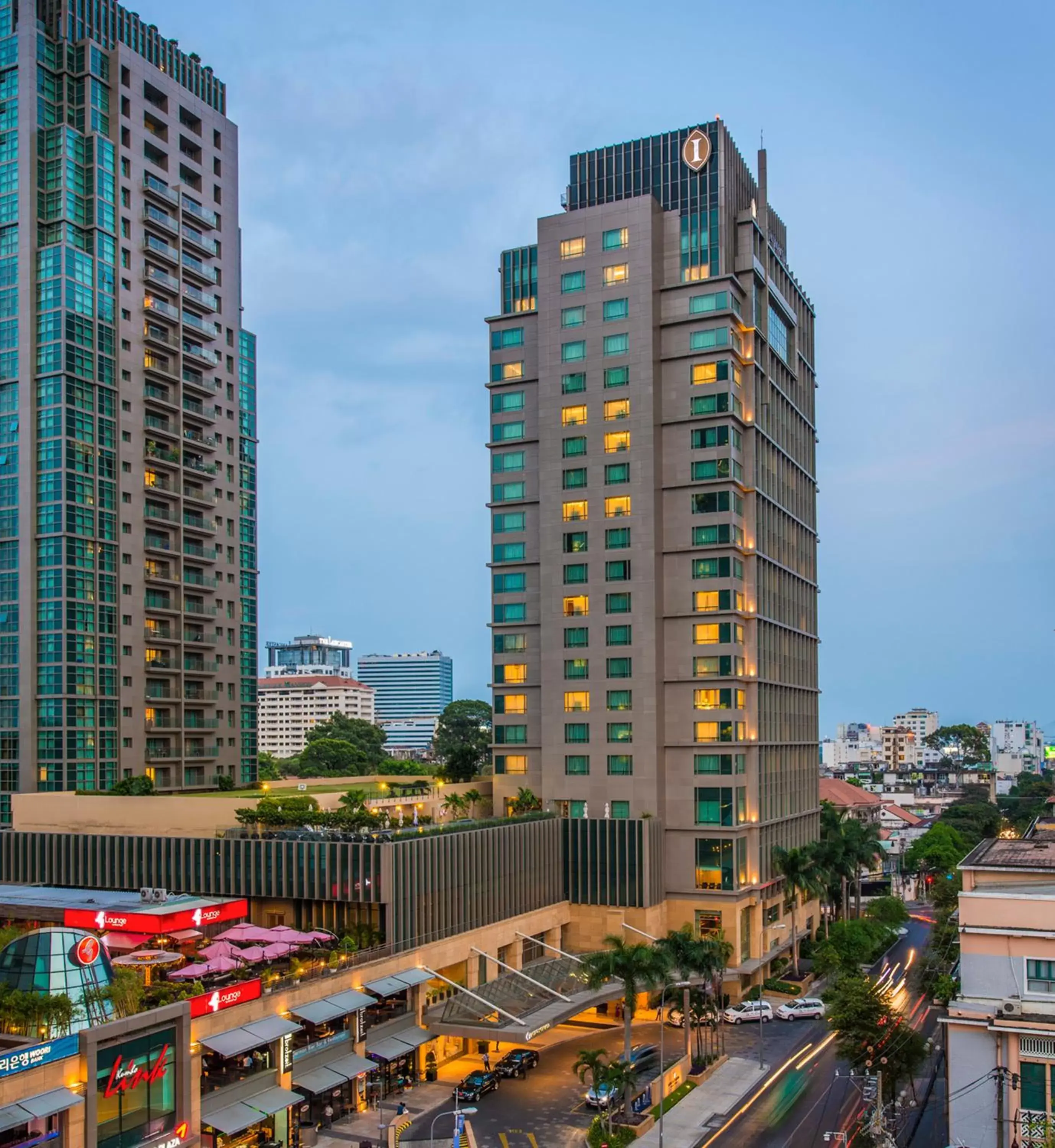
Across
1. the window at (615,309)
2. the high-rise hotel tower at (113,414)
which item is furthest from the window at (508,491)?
the high-rise hotel tower at (113,414)

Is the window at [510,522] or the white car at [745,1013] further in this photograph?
the window at [510,522]

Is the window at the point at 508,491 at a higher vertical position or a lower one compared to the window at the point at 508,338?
lower

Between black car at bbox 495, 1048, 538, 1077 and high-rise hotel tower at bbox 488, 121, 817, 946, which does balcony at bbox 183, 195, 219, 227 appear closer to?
high-rise hotel tower at bbox 488, 121, 817, 946

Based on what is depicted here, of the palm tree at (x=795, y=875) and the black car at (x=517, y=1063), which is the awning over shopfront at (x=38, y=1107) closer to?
the black car at (x=517, y=1063)

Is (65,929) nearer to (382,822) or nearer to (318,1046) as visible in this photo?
(318,1046)

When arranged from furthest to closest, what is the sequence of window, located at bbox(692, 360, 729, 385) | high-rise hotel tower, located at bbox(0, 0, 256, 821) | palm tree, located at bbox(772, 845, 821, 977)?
high-rise hotel tower, located at bbox(0, 0, 256, 821) → palm tree, located at bbox(772, 845, 821, 977) → window, located at bbox(692, 360, 729, 385)

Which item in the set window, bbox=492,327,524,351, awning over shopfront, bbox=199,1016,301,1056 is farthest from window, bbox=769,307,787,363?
awning over shopfront, bbox=199,1016,301,1056

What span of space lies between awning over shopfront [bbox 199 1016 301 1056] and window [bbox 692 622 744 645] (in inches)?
2059

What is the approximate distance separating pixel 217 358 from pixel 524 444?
44.4 meters

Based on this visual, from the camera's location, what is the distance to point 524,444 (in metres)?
116

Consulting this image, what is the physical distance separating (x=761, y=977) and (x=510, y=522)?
47.5 m

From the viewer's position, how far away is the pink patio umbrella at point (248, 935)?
238ft

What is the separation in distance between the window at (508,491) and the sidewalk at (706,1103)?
2147 inches

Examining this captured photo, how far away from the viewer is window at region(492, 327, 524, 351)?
116m
